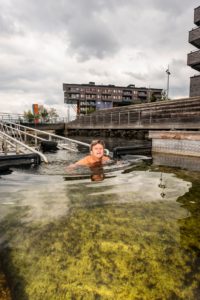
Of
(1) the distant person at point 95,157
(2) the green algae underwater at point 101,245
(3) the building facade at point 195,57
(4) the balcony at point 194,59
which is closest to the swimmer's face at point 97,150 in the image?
(1) the distant person at point 95,157

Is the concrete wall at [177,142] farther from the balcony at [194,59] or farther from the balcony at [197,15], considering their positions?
the balcony at [197,15]

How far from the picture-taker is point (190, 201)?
342cm

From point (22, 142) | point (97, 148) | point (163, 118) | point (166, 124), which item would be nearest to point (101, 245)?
point (97, 148)

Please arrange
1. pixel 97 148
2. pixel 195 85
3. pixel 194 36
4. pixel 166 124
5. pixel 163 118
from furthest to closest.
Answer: pixel 195 85 < pixel 194 36 < pixel 163 118 < pixel 166 124 < pixel 97 148

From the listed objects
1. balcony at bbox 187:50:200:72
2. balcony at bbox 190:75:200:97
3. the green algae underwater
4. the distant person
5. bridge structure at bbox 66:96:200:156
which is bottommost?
the green algae underwater

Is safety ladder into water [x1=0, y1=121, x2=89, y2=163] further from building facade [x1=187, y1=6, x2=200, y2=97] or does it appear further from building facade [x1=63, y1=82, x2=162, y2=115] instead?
building facade [x1=63, y1=82, x2=162, y2=115]

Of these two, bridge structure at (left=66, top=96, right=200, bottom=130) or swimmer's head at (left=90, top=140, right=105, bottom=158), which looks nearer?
swimmer's head at (left=90, top=140, right=105, bottom=158)

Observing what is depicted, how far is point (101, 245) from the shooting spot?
211cm

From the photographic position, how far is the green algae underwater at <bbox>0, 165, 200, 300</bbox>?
1.60 metres

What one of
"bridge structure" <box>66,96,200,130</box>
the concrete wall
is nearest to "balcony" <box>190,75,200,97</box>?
"bridge structure" <box>66,96,200,130</box>

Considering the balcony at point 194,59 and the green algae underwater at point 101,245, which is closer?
the green algae underwater at point 101,245

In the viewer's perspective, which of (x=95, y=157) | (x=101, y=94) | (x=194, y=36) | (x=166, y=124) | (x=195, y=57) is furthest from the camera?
(x=101, y=94)

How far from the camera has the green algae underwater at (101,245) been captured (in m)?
1.60

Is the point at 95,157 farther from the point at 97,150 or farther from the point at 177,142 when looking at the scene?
the point at 177,142
